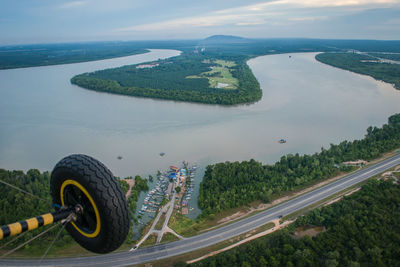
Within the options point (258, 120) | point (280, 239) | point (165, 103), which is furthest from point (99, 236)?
point (165, 103)

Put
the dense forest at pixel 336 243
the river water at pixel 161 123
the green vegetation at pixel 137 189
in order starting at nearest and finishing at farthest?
the dense forest at pixel 336 243, the green vegetation at pixel 137 189, the river water at pixel 161 123

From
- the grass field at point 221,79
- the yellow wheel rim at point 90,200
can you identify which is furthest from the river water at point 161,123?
the yellow wheel rim at point 90,200

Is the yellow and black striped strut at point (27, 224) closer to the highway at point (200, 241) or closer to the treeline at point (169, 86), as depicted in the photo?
the highway at point (200, 241)

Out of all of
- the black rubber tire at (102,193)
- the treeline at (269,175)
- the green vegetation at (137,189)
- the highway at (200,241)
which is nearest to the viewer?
the black rubber tire at (102,193)

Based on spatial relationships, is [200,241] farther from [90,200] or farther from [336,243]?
[90,200]

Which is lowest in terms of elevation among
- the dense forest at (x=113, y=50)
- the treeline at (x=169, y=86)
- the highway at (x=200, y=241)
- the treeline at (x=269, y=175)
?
the highway at (x=200, y=241)

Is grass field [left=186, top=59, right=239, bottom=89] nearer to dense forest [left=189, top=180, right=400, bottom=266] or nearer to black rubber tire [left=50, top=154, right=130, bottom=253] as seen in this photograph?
dense forest [left=189, top=180, right=400, bottom=266]
